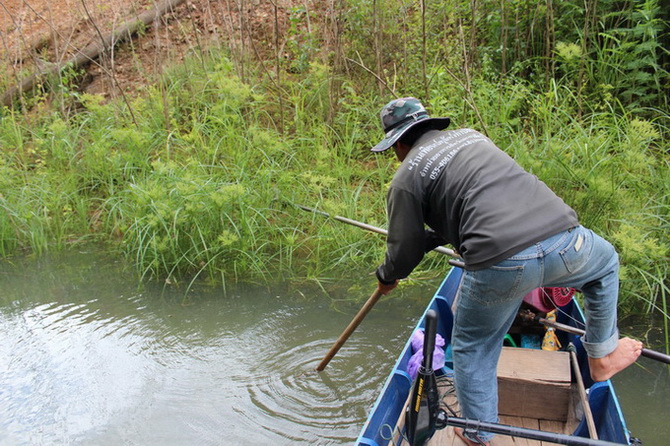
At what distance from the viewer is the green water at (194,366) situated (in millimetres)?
3492

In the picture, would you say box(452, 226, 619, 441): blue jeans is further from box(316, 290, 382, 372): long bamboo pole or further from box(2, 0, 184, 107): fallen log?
box(2, 0, 184, 107): fallen log

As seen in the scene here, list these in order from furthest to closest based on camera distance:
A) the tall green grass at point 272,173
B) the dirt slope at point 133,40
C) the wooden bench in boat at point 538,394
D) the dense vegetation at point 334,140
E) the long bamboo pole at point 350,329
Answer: the dirt slope at point 133,40 < the dense vegetation at point 334,140 < the tall green grass at point 272,173 < the long bamboo pole at point 350,329 < the wooden bench in boat at point 538,394

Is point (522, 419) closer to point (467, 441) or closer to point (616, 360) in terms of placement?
point (467, 441)

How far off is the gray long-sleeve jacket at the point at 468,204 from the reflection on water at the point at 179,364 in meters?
1.48

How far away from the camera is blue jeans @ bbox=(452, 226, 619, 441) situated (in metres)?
2.32

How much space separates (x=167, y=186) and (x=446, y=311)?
316cm

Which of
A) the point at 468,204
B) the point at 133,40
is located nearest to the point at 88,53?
Answer: the point at 133,40

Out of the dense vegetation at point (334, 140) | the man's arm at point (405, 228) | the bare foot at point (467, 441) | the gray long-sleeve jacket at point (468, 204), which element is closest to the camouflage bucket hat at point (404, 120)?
the gray long-sleeve jacket at point (468, 204)

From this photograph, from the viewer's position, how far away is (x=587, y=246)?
238 centimetres

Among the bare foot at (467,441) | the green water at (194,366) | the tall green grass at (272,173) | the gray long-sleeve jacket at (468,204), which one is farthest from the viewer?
the tall green grass at (272,173)

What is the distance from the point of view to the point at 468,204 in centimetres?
237

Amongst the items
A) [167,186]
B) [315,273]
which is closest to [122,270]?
[167,186]

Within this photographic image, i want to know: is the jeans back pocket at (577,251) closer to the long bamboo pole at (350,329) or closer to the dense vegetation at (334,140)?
the long bamboo pole at (350,329)

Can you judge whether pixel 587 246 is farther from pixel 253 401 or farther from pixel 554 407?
pixel 253 401
